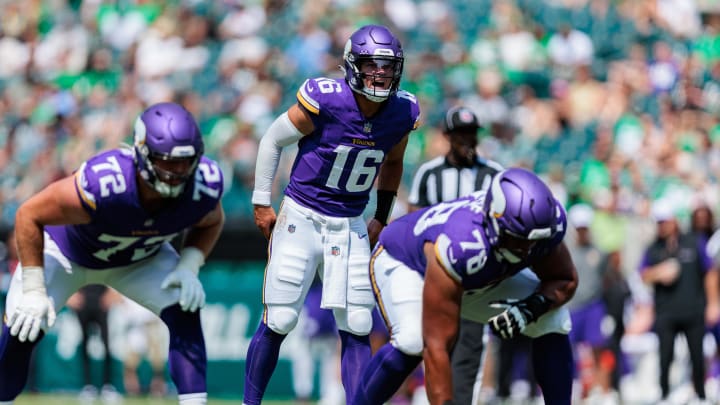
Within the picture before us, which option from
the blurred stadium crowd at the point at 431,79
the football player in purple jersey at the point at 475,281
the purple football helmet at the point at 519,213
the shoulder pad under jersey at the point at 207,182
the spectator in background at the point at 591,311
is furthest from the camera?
the blurred stadium crowd at the point at 431,79

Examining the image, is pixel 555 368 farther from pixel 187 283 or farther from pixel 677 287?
pixel 677 287

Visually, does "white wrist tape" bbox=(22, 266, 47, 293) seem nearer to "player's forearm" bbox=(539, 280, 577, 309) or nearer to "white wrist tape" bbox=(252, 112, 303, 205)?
"white wrist tape" bbox=(252, 112, 303, 205)

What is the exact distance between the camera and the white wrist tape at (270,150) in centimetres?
689

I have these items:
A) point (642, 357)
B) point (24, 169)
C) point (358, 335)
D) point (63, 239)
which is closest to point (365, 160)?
point (358, 335)

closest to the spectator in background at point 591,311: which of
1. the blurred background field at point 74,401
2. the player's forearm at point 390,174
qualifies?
the blurred background field at point 74,401

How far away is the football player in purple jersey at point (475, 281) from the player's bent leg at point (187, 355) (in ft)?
2.83

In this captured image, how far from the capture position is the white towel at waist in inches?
271

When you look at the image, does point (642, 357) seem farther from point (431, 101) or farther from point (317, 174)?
point (317, 174)

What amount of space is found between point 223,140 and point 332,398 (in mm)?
4369

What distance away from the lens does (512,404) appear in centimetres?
1152

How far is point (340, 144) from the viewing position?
6.84m

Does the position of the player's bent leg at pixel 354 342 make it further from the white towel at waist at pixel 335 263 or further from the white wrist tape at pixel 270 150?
the white wrist tape at pixel 270 150

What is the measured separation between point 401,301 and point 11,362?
2.15 meters

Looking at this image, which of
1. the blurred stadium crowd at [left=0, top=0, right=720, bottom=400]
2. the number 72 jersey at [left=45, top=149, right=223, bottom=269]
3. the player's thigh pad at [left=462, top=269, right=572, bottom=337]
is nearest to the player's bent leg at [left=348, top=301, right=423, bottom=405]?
the player's thigh pad at [left=462, top=269, right=572, bottom=337]
